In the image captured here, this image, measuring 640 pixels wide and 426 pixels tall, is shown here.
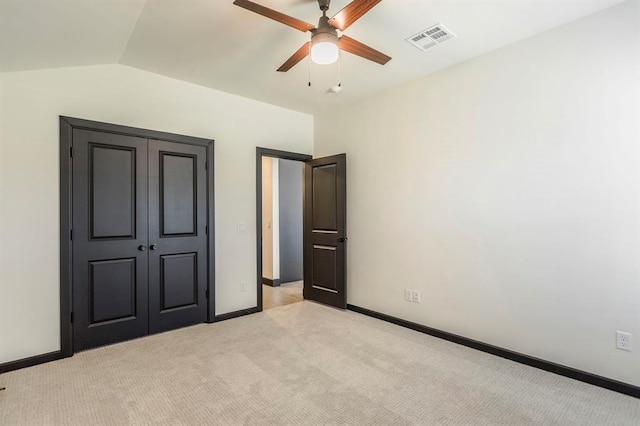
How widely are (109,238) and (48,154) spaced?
0.88 m

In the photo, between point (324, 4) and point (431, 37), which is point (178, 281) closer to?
point (324, 4)

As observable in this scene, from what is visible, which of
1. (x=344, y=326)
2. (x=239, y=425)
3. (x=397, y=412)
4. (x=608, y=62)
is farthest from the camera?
(x=344, y=326)

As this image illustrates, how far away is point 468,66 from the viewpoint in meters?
3.17

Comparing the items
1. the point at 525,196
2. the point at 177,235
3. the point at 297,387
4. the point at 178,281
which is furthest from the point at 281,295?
the point at 525,196

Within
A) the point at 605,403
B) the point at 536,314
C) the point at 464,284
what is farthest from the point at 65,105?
the point at 605,403

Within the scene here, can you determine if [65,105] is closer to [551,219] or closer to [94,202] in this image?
[94,202]

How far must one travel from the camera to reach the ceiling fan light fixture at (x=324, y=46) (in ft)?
6.76

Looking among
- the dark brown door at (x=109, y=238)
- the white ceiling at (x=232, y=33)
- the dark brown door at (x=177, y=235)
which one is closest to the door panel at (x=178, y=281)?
the dark brown door at (x=177, y=235)

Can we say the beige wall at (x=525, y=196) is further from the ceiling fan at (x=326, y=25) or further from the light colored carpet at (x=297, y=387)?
the ceiling fan at (x=326, y=25)

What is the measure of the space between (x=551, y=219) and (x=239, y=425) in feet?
9.08

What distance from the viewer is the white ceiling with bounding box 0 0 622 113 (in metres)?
2.24

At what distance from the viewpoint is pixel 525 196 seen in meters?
2.82

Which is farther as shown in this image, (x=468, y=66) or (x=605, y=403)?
(x=468, y=66)

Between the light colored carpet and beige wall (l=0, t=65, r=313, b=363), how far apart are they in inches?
18.9
